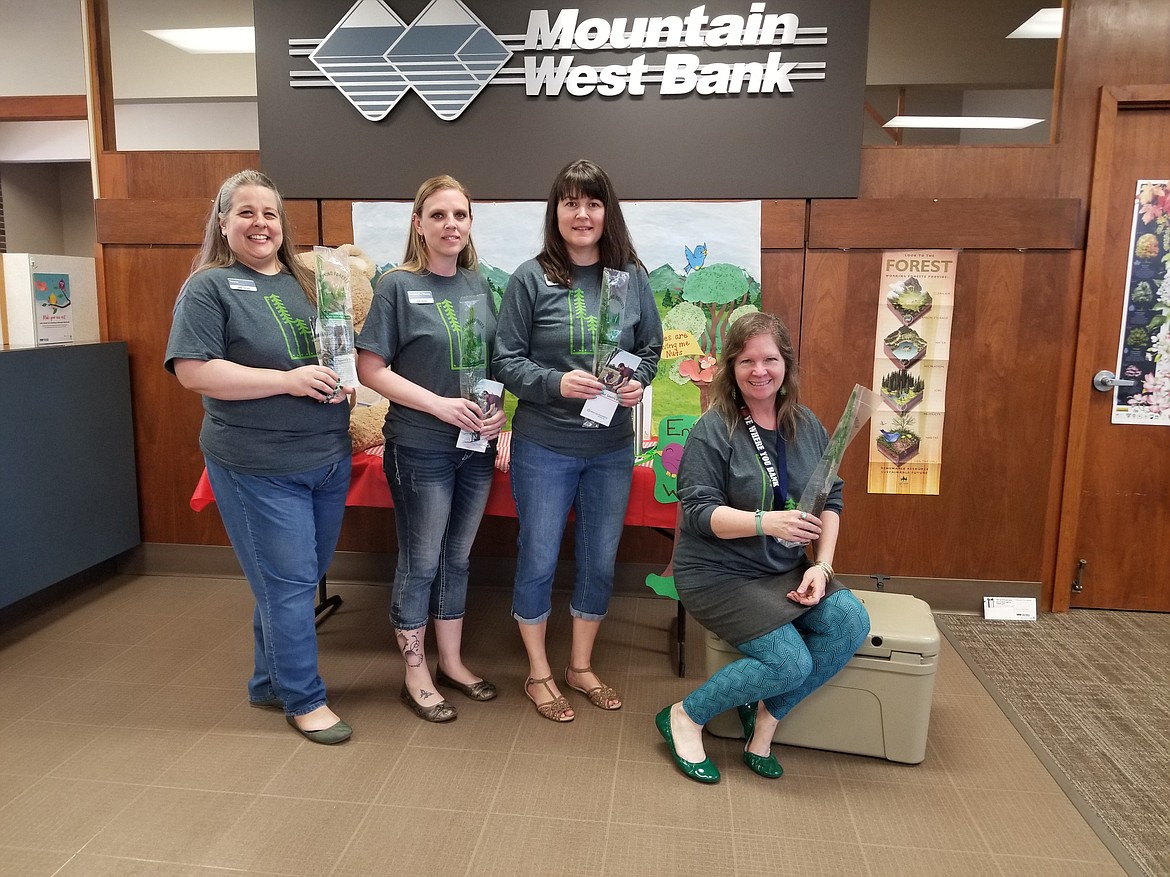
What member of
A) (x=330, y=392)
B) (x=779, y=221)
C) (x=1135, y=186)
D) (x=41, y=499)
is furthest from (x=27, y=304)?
(x=1135, y=186)

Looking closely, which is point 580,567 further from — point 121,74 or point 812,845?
point 121,74

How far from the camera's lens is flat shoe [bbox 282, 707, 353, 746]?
2.41 meters

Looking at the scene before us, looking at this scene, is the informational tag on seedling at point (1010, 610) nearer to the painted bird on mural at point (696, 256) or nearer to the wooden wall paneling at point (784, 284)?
the wooden wall paneling at point (784, 284)

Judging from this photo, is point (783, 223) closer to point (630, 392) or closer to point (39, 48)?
point (630, 392)

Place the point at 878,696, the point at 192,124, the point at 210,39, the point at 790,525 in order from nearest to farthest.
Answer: the point at 790,525, the point at 878,696, the point at 210,39, the point at 192,124

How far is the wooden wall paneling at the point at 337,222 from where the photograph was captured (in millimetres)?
Answer: 3527

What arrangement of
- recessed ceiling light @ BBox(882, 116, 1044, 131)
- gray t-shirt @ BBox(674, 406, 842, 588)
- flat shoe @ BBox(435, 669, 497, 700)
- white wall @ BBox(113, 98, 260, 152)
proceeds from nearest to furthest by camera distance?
1. gray t-shirt @ BBox(674, 406, 842, 588)
2. flat shoe @ BBox(435, 669, 497, 700)
3. recessed ceiling light @ BBox(882, 116, 1044, 131)
4. white wall @ BBox(113, 98, 260, 152)

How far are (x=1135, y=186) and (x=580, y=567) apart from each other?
2.81 m

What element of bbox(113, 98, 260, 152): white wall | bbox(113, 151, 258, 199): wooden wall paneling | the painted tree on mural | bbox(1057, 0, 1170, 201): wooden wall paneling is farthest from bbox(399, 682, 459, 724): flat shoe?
bbox(113, 98, 260, 152): white wall

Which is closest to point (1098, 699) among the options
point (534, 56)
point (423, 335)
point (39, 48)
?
point (423, 335)

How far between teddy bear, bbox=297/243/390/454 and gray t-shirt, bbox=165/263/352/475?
2.84 feet

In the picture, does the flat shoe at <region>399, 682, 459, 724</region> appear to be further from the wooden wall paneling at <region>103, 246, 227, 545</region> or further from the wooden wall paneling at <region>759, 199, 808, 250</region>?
the wooden wall paneling at <region>759, 199, 808, 250</region>

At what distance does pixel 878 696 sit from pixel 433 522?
1.41 meters

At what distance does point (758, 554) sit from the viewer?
7.36ft
